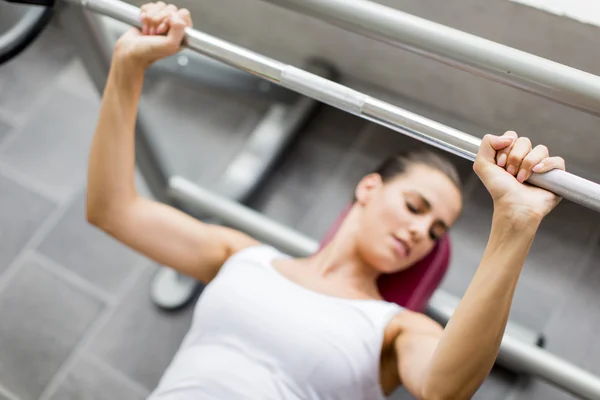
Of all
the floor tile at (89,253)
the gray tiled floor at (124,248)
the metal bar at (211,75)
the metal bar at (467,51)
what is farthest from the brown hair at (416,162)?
the floor tile at (89,253)

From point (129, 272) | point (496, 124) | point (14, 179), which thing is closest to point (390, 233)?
point (496, 124)

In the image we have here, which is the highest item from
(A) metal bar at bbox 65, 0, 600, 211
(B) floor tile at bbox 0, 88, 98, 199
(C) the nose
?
(A) metal bar at bbox 65, 0, 600, 211

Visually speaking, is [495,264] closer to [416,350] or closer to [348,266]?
[416,350]

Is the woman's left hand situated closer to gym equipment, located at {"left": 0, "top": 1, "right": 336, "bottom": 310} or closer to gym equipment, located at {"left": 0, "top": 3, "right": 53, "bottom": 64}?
gym equipment, located at {"left": 0, "top": 3, "right": 53, "bottom": 64}

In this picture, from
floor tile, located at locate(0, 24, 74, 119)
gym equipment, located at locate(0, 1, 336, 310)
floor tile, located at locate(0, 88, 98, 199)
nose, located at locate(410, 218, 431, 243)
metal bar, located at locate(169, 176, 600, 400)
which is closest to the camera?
nose, located at locate(410, 218, 431, 243)

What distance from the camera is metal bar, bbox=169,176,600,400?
116 centimetres

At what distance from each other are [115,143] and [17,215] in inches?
33.4

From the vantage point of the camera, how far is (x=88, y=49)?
3.67ft

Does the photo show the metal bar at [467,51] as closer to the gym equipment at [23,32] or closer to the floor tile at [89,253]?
the gym equipment at [23,32]

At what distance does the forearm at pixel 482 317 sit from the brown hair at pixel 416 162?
15.7 inches

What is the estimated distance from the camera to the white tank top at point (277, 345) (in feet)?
3.17

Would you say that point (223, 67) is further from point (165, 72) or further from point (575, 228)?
point (575, 228)

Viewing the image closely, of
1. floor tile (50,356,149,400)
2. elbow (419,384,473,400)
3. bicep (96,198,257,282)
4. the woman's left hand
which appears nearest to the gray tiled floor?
floor tile (50,356,149,400)

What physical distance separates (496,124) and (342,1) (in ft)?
2.84
